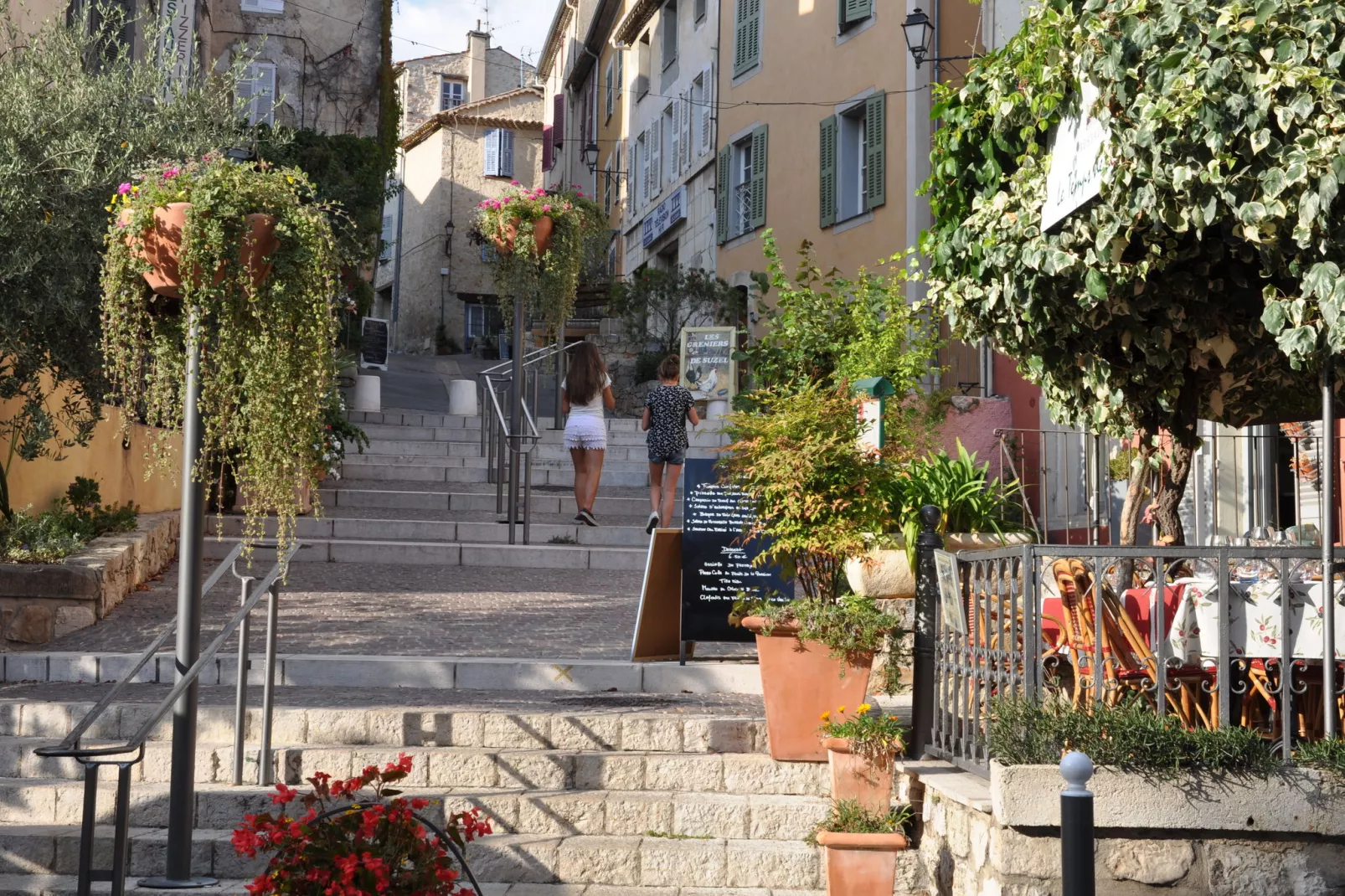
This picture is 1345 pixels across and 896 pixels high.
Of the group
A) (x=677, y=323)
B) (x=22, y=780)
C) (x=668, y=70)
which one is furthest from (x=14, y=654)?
(x=668, y=70)

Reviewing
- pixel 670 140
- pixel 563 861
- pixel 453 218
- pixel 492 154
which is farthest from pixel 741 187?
pixel 492 154

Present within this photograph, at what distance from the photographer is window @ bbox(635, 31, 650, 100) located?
27766 mm

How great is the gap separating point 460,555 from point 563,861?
19.3ft

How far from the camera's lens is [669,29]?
26.1 metres

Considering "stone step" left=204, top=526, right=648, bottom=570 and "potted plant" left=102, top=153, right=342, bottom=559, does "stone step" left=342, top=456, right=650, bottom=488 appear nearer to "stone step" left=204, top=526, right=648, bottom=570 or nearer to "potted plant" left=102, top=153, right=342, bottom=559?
"stone step" left=204, top=526, right=648, bottom=570

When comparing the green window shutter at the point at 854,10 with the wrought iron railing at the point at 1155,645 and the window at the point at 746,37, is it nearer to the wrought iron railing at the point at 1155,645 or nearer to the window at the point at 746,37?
the window at the point at 746,37

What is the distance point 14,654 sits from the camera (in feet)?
25.0

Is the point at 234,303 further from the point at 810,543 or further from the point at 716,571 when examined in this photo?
the point at 716,571

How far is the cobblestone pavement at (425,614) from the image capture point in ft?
26.7

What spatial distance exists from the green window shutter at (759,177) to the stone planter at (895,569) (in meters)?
12.9

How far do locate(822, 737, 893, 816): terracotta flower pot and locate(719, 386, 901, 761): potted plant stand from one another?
1.29 feet

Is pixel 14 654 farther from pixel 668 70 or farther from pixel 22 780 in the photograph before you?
pixel 668 70

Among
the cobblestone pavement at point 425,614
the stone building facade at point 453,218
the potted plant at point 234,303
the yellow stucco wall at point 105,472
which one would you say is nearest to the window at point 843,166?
the cobblestone pavement at point 425,614

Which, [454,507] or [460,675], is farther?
[454,507]
